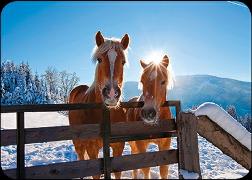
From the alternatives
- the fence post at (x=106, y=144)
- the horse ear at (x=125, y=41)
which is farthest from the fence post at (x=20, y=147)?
the horse ear at (x=125, y=41)

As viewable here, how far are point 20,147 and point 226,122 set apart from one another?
11.3ft

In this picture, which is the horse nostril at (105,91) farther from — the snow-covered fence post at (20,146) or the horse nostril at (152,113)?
the snow-covered fence post at (20,146)

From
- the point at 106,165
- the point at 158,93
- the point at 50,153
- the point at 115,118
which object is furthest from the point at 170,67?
the point at 50,153

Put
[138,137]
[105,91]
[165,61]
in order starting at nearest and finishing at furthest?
1. [105,91]
2. [138,137]
3. [165,61]

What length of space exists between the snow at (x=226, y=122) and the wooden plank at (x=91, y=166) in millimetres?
992

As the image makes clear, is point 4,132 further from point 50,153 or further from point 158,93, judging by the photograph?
point 50,153

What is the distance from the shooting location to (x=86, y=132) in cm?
393

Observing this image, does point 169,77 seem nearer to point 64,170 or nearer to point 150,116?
point 150,116

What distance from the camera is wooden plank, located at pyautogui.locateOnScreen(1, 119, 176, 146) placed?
3.52 metres

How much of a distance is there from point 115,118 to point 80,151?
1126 millimetres

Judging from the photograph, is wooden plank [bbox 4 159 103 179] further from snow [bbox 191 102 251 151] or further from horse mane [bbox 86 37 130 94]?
snow [bbox 191 102 251 151]

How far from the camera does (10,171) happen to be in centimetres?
342

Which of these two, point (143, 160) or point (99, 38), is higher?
point (99, 38)

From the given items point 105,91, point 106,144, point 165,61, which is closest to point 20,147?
point 106,144
